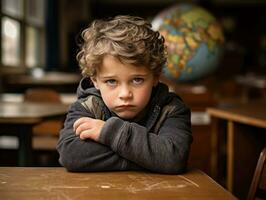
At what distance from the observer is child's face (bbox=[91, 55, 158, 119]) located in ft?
4.22

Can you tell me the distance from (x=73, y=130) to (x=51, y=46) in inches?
278

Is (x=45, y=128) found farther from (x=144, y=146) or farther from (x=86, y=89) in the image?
(x=144, y=146)

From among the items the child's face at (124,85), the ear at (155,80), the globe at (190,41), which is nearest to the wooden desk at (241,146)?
the globe at (190,41)

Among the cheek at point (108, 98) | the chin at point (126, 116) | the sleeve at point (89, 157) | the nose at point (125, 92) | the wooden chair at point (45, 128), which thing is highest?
the nose at point (125, 92)

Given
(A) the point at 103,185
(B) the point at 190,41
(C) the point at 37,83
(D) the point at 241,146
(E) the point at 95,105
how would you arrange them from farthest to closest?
(C) the point at 37,83, (B) the point at 190,41, (D) the point at 241,146, (E) the point at 95,105, (A) the point at 103,185

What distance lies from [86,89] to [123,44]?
0.24 m

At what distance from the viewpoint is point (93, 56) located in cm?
131

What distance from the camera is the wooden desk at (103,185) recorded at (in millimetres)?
1021

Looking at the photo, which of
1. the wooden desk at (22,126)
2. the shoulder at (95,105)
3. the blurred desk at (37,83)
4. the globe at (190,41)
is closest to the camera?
the shoulder at (95,105)

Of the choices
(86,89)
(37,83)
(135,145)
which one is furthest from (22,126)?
(37,83)

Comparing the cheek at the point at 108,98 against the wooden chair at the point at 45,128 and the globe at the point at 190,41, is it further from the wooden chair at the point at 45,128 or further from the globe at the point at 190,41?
the wooden chair at the point at 45,128

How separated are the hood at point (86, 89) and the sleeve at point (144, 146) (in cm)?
18

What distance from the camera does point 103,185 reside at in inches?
43.7

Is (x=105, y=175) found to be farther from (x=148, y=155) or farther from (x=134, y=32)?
(x=134, y=32)
